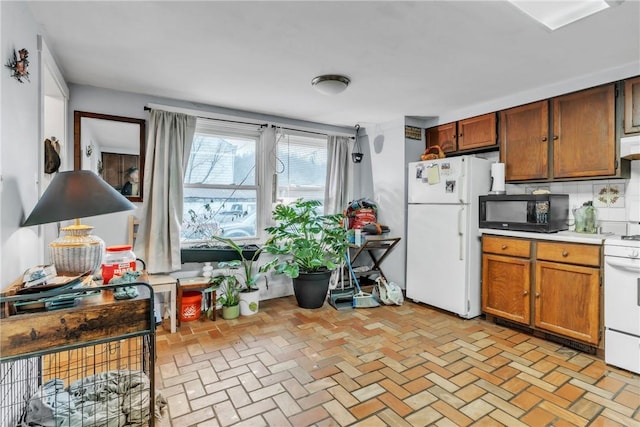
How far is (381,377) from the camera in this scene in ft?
6.71

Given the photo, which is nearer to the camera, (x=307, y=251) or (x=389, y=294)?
(x=307, y=251)

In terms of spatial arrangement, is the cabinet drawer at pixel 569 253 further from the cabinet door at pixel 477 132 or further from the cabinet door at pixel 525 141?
the cabinet door at pixel 477 132

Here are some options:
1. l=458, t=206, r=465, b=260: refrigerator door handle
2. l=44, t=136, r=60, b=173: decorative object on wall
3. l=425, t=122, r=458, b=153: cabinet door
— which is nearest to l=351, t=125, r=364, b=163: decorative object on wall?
l=425, t=122, r=458, b=153: cabinet door

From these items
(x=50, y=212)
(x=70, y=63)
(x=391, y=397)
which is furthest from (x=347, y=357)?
(x=70, y=63)

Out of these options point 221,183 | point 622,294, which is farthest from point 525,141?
point 221,183

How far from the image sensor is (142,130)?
309cm

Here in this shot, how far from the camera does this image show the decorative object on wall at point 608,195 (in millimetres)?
2627

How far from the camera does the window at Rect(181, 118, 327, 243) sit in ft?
11.3

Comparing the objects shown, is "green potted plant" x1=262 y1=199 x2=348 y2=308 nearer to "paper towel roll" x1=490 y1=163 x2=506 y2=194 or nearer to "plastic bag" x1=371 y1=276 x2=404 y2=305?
"plastic bag" x1=371 y1=276 x2=404 y2=305

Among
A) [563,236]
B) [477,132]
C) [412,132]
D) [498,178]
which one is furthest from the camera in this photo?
[412,132]

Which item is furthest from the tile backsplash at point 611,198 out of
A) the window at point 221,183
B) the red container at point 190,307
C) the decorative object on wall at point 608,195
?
the red container at point 190,307

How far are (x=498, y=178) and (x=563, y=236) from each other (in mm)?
821

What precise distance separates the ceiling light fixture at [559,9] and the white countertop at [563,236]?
1508 mm

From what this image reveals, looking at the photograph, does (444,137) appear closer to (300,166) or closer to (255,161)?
(300,166)
